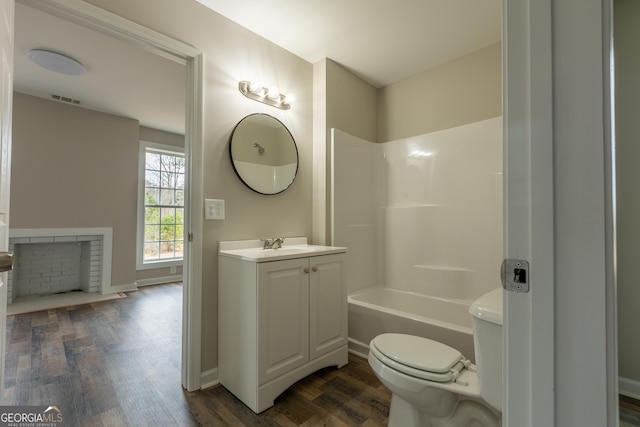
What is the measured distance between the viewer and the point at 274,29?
7.11 ft

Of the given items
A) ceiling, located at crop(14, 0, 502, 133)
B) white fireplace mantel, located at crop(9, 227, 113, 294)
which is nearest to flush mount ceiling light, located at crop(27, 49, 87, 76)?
ceiling, located at crop(14, 0, 502, 133)

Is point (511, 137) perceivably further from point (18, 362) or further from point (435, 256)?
point (18, 362)

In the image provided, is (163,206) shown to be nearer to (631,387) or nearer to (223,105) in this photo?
(223,105)

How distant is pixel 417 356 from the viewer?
4.17 feet

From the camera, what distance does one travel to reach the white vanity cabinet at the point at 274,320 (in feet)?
5.32

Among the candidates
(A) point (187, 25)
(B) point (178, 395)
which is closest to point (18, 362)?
(B) point (178, 395)

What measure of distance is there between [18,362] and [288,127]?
8.60 ft

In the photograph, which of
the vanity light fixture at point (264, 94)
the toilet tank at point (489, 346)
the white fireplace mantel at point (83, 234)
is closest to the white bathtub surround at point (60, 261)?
the white fireplace mantel at point (83, 234)

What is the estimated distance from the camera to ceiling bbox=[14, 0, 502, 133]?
1.97 meters

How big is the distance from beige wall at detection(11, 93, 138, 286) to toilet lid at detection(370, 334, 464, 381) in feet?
13.4

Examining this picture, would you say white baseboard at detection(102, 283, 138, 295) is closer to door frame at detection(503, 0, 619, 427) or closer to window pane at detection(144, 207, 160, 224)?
window pane at detection(144, 207, 160, 224)

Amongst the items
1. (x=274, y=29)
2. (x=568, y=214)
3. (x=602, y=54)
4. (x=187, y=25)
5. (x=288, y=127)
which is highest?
(x=274, y=29)

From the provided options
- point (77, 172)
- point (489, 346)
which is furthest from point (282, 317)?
point (77, 172)

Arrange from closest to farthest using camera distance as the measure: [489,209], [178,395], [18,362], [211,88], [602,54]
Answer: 1. [602,54]
2. [178,395]
3. [211,88]
4. [18,362]
5. [489,209]
